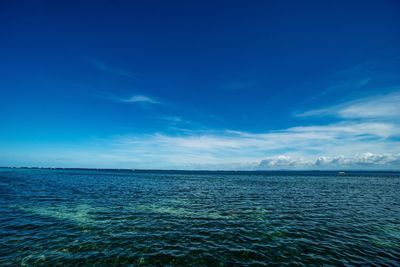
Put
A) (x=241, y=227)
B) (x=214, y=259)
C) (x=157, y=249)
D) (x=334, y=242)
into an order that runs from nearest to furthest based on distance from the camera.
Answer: (x=214, y=259) < (x=157, y=249) < (x=334, y=242) < (x=241, y=227)

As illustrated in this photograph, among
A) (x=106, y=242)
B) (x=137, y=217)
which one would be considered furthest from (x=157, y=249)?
(x=137, y=217)

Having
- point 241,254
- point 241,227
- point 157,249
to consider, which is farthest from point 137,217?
point 241,254

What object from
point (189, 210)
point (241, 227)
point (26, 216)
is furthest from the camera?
point (189, 210)

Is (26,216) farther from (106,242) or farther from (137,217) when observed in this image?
(106,242)

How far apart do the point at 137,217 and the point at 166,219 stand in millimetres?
4099

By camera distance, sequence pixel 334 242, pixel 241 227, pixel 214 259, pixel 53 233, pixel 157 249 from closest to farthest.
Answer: pixel 214 259 < pixel 157 249 < pixel 334 242 < pixel 53 233 < pixel 241 227

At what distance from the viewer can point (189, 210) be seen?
1235 inches

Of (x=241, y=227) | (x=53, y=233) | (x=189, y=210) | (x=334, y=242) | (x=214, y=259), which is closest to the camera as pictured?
(x=214, y=259)

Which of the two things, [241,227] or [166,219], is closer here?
[241,227]

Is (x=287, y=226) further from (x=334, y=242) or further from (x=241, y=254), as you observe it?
(x=241, y=254)

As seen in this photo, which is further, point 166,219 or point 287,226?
point 166,219

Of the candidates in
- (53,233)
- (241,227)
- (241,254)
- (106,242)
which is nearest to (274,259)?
(241,254)

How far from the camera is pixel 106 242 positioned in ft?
58.0

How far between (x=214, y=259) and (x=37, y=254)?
13990 mm
